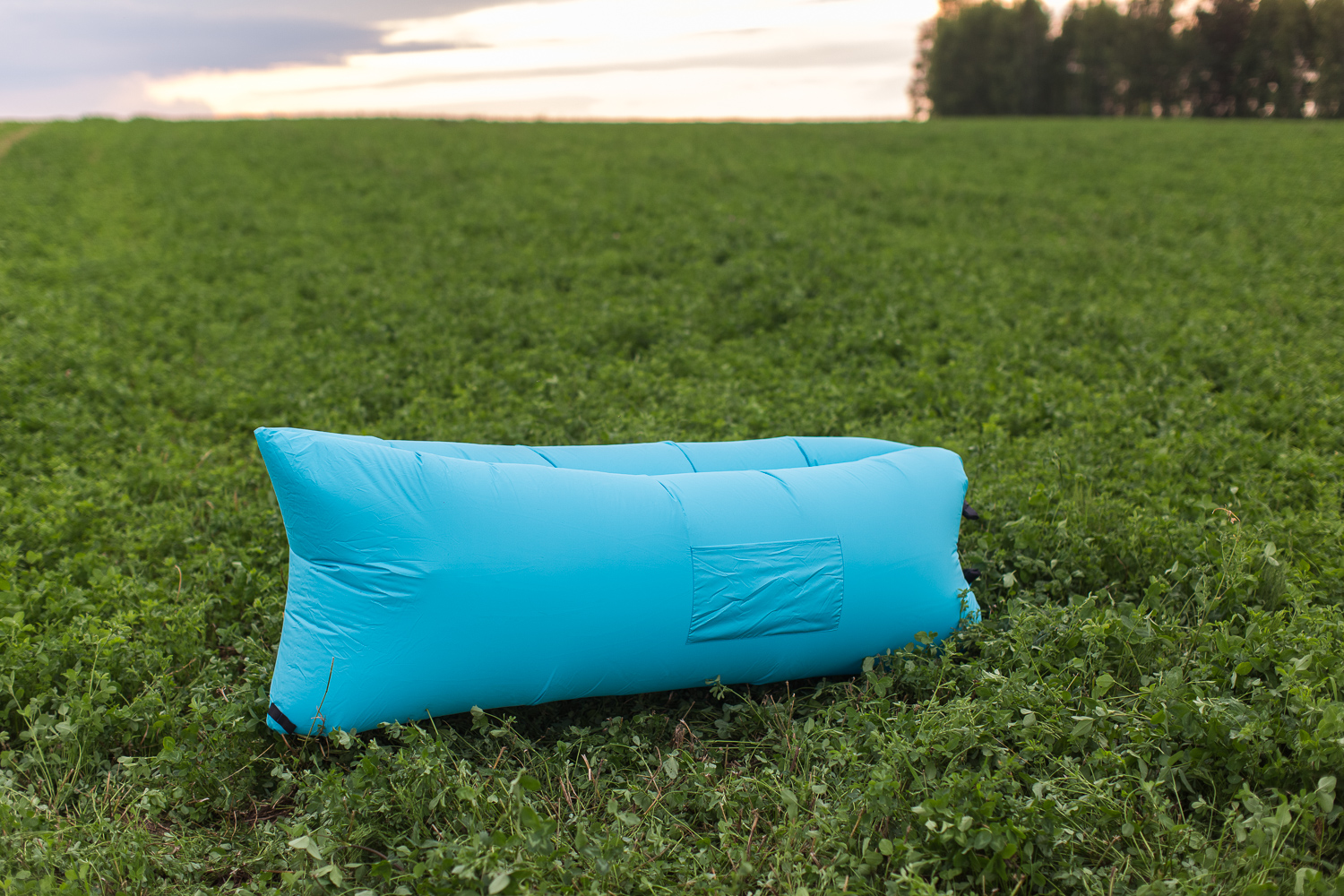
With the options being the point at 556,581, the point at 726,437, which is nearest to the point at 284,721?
the point at 556,581

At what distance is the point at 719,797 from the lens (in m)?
2.62

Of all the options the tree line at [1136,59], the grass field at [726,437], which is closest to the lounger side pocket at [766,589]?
the grass field at [726,437]

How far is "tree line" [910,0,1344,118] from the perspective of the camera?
37.6 meters

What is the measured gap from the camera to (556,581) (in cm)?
280

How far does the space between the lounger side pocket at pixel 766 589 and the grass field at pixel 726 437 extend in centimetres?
35

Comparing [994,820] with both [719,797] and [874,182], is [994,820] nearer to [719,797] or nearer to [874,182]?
[719,797]

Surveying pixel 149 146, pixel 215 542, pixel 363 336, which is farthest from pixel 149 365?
pixel 149 146

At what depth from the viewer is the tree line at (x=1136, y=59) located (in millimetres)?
37594

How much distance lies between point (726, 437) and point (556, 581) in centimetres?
290

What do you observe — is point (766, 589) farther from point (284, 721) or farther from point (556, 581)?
point (284, 721)

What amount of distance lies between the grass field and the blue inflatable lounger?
8.3 inches

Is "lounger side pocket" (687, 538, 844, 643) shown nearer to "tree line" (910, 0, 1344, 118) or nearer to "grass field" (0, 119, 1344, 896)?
"grass field" (0, 119, 1344, 896)

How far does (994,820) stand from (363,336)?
750 centimetres

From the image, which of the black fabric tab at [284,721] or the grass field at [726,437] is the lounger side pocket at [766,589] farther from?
the black fabric tab at [284,721]
